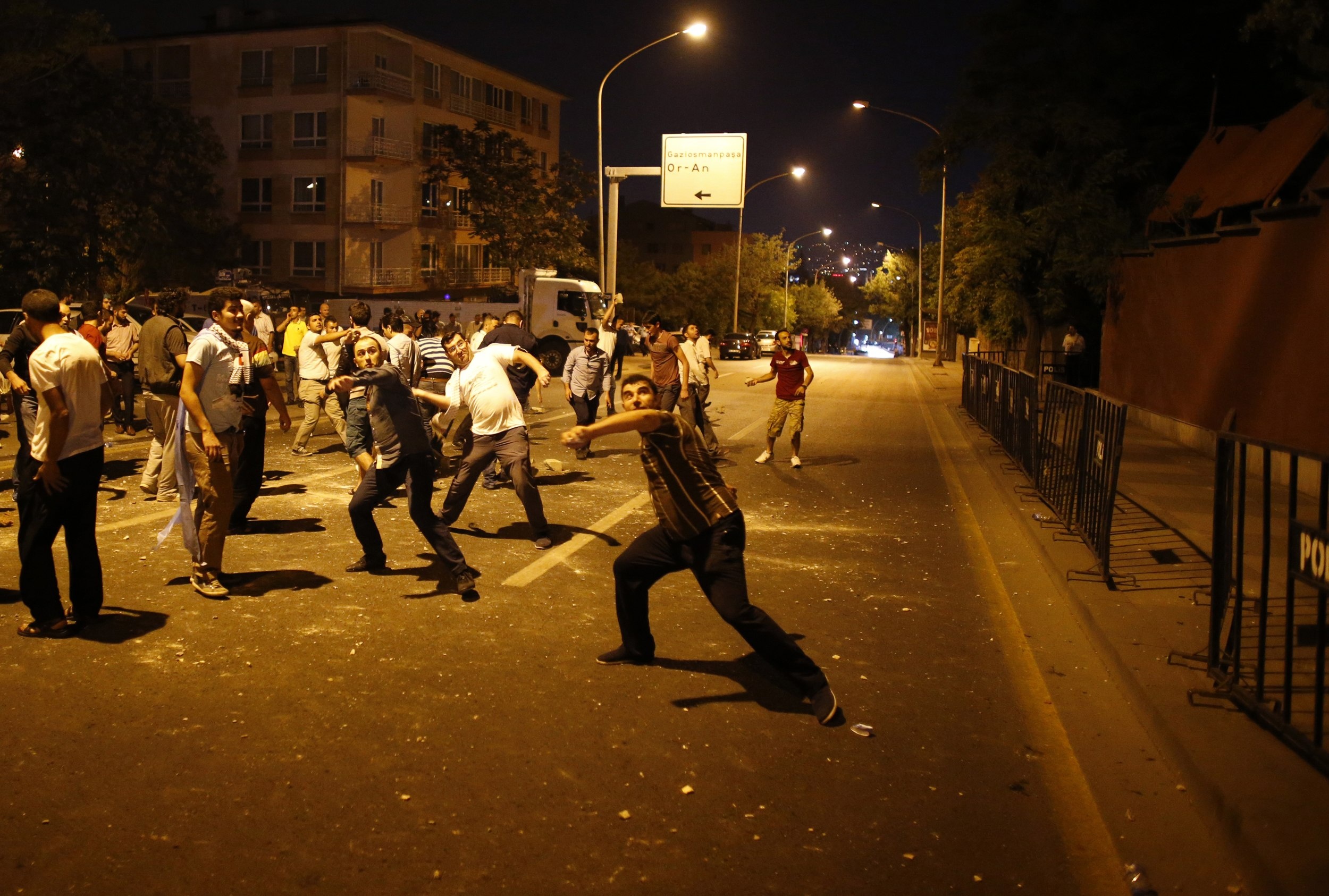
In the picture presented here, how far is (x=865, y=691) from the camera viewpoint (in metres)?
5.84

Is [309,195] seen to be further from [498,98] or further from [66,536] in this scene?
[66,536]

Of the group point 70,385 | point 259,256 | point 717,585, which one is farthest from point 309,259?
point 717,585

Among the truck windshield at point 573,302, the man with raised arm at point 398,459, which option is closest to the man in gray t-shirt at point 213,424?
the man with raised arm at point 398,459

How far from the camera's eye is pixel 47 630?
623 centimetres

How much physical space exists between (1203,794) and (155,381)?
866cm

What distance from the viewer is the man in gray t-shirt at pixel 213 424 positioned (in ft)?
22.9

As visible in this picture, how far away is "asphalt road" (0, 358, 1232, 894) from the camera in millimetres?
3943

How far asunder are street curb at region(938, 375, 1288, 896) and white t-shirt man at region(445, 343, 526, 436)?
4.25 m

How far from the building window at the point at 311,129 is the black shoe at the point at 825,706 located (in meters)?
49.3

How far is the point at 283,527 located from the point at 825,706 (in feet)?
18.6

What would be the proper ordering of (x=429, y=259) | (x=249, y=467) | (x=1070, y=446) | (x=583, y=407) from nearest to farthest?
(x=249, y=467) < (x=1070, y=446) < (x=583, y=407) < (x=429, y=259)

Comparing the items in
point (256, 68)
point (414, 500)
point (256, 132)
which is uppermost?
point (256, 68)

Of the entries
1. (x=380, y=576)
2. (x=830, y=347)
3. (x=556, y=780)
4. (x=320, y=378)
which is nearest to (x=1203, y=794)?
(x=556, y=780)

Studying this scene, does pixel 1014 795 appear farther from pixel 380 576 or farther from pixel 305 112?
pixel 305 112
